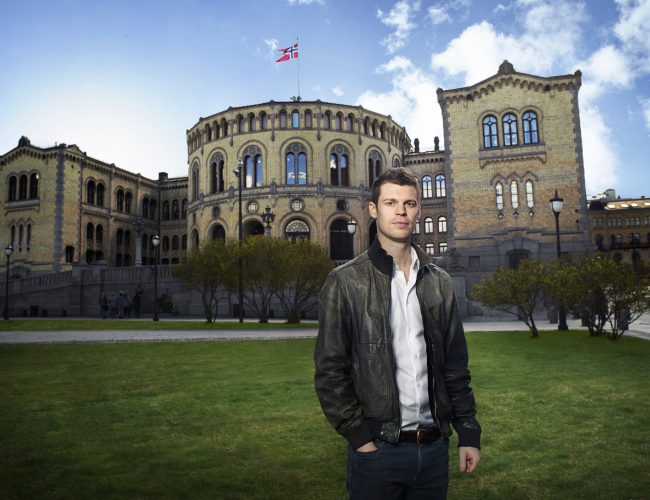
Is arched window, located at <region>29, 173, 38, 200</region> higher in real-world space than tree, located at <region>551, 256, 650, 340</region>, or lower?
higher

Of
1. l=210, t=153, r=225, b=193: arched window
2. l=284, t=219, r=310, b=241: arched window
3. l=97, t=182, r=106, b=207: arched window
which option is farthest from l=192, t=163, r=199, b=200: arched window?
l=284, t=219, r=310, b=241: arched window

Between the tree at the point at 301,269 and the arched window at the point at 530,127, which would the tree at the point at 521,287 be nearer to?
the tree at the point at 301,269

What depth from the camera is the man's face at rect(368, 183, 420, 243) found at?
2.64 m

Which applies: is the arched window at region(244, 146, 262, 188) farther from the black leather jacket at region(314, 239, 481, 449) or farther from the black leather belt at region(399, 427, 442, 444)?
the black leather belt at region(399, 427, 442, 444)

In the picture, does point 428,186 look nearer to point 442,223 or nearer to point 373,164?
point 442,223

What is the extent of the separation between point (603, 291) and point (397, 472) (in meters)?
14.4

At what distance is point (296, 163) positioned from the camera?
150 feet

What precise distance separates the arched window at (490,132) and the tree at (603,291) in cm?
2326

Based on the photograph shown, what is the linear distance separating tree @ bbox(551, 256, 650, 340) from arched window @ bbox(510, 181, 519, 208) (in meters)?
21.4

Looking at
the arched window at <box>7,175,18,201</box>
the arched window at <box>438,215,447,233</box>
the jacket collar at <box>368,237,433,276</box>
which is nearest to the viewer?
the jacket collar at <box>368,237,433,276</box>

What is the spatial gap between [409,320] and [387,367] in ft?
0.88

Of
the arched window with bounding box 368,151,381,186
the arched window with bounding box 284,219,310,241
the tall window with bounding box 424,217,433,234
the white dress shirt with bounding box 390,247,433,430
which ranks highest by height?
the arched window with bounding box 368,151,381,186

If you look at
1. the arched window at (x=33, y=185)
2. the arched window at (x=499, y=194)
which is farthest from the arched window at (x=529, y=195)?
the arched window at (x=33, y=185)

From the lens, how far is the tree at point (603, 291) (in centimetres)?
1396
